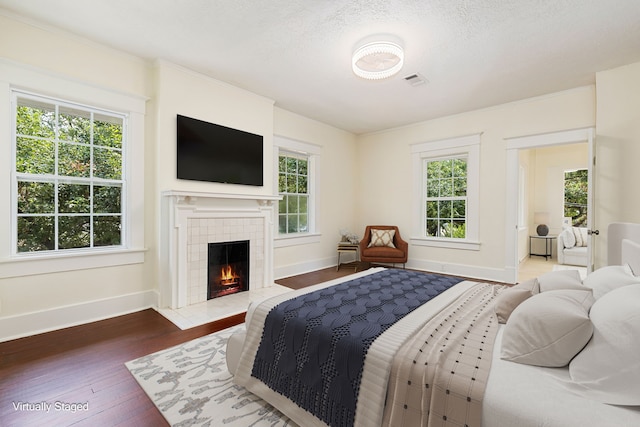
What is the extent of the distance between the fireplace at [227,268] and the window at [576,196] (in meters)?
7.94

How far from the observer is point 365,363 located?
1.25 metres

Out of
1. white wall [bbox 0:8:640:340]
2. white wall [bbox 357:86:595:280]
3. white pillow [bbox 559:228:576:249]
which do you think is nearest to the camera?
white wall [bbox 0:8:640:340]

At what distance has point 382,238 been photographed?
5391 mm

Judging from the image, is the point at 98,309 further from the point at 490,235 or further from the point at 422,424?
the point at 490,235

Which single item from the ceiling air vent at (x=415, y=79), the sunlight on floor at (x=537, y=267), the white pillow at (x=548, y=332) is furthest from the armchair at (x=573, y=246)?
the white pillow at (x=548, y=332)

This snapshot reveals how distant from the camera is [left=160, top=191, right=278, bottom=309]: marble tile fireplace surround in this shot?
324 cm

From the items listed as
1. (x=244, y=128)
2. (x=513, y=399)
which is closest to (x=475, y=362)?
(x=513, y=399)

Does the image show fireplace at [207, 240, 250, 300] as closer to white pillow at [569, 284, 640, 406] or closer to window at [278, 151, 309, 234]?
window at [278, 151, 309, 234]

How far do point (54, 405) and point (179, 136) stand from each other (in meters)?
2.65

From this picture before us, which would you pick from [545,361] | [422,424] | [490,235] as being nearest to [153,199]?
[422,424]

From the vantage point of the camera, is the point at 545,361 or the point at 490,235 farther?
the point at 490,235

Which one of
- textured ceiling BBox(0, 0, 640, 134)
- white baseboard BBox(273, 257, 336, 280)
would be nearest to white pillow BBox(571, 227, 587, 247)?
textured ceiling BBox(0, 0, 640, 134)

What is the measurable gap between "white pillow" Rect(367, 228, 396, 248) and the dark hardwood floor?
310cm

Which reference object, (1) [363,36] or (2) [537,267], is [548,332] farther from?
→ (2) [537,267]
